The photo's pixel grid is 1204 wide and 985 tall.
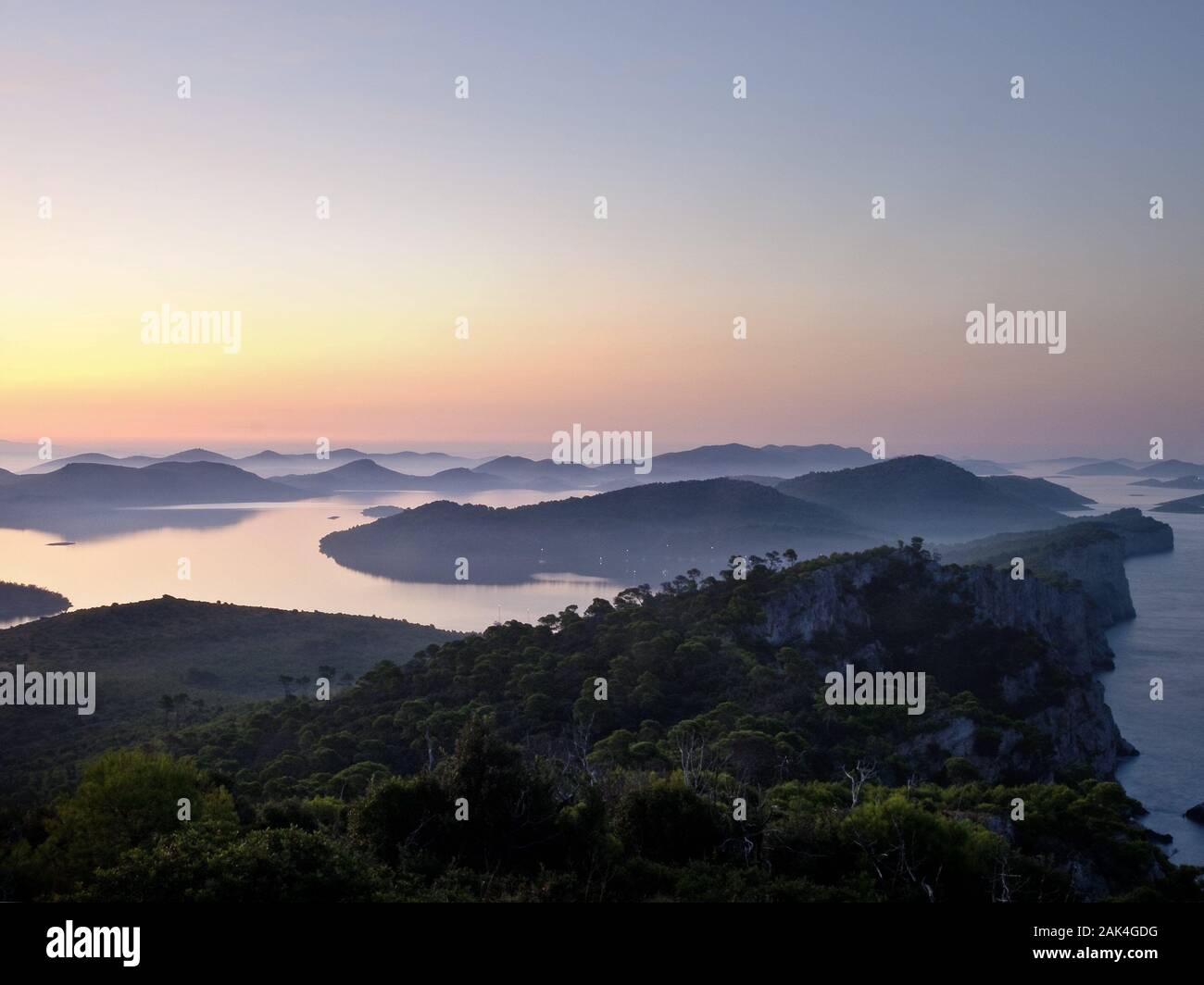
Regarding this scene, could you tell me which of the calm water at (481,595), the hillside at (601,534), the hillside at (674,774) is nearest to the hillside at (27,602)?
the calm water at (481,595)

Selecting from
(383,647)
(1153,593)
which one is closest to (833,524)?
(1153,593)

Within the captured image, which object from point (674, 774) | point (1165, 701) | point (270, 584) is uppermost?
point (674, 774)

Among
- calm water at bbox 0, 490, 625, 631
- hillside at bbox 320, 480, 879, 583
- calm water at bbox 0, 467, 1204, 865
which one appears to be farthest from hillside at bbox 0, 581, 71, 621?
hillside at bbox 320, 480, 879, 583

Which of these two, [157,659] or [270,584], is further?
[270,584]

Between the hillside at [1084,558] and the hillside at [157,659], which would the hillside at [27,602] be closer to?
the hillside at [157,659]

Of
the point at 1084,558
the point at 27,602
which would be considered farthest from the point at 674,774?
the point at 27,602

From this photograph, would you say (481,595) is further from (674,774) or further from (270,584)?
(674,774)
